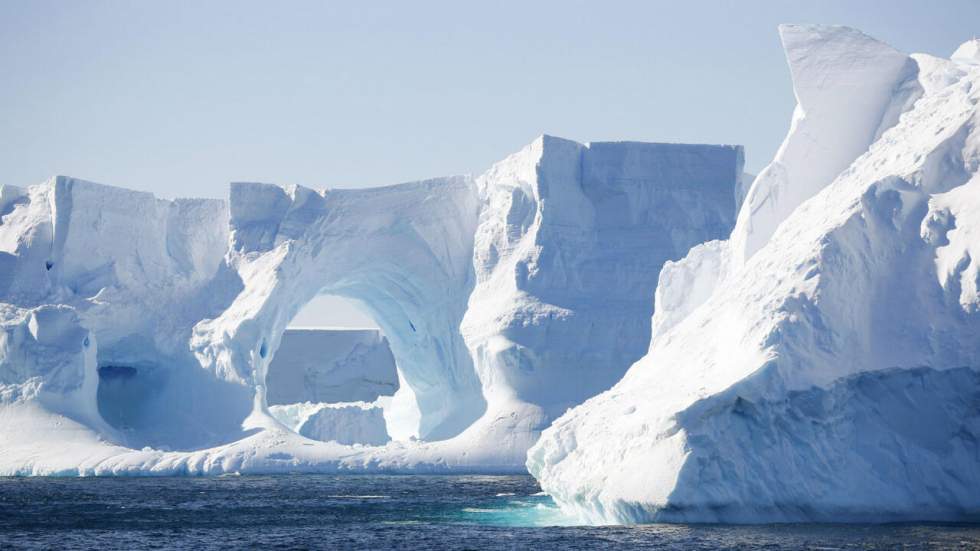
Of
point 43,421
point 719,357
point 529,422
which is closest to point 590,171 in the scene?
point 529,422

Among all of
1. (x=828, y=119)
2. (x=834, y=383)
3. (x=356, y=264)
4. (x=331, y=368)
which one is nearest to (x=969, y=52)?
(x=828, y=119)

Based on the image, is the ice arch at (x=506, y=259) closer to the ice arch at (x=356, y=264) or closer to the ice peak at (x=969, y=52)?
the ice arch at (x=356, y=264)

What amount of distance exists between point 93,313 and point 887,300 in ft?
66.3

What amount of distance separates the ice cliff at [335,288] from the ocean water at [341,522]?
221 cm

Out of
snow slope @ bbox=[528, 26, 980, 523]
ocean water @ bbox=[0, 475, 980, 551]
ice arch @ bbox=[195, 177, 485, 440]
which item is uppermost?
ice arch @ bbox=[195, 177, 485, 440]

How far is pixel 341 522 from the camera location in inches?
805

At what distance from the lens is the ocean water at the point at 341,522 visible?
16.3m

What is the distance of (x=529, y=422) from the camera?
1245 inches

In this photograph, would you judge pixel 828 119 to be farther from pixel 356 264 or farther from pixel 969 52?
pixel 356 264

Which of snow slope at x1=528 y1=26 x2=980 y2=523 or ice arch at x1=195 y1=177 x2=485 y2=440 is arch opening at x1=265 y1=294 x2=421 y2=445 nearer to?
ice arch at x1=195 y1=177 x2=485 y2=440

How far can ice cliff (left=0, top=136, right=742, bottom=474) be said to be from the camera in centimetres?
3091

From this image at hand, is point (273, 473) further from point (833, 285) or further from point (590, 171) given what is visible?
point (833, 285)

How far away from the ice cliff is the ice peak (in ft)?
37.3

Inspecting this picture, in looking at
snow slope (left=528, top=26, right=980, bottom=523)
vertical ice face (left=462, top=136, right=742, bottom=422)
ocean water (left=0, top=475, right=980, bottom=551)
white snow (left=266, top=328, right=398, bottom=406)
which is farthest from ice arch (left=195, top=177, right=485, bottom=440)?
snow slope (left=528, top=26, right=980, bottom=523)
